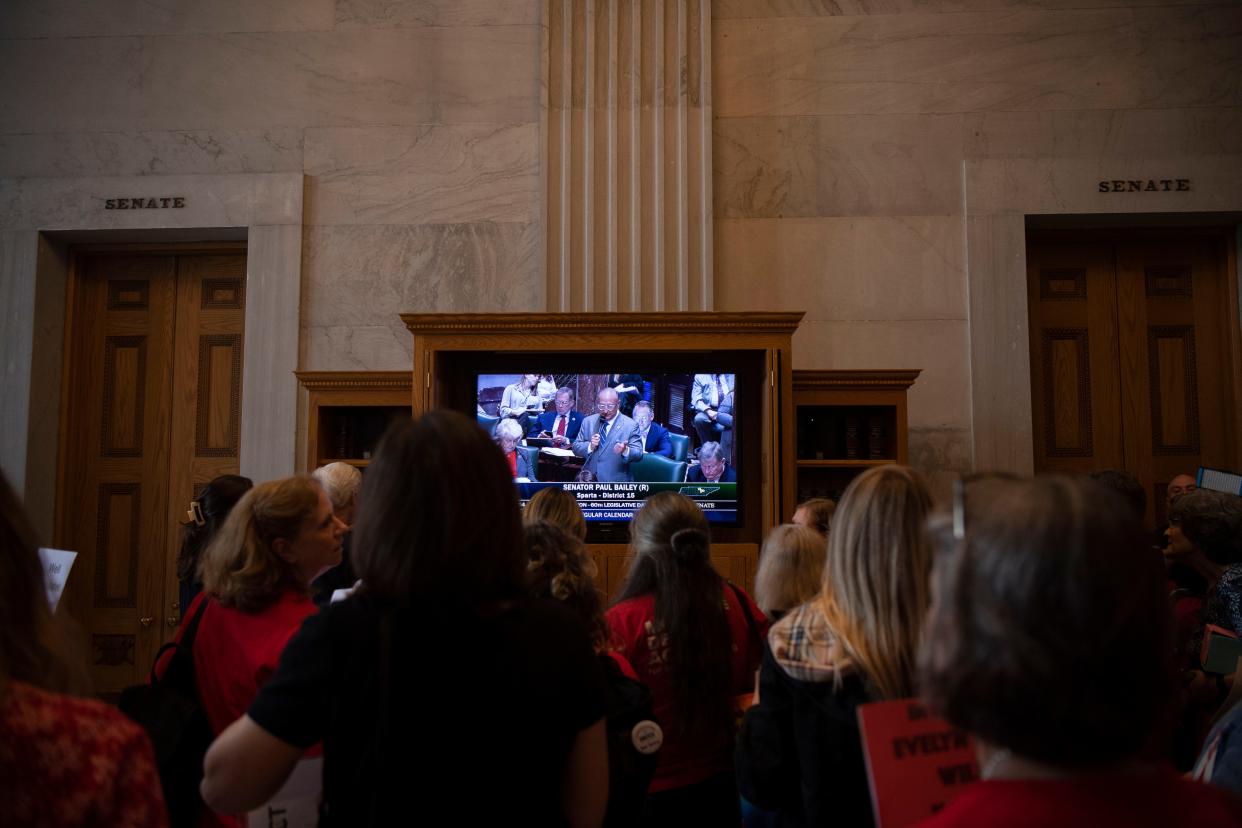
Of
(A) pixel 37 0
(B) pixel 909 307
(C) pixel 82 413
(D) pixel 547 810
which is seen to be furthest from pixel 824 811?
(A) pixel 37 0

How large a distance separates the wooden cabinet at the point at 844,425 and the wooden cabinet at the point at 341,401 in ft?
7.59

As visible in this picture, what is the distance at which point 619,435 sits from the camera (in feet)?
17.1

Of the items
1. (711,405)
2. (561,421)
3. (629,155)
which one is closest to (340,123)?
(629,155)

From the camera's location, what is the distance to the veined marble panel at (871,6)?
5.79 m

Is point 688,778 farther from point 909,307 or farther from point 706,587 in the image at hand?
point 909,307

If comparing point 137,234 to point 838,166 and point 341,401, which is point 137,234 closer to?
point 341,401

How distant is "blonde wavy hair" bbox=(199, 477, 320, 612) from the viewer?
6.40 feet

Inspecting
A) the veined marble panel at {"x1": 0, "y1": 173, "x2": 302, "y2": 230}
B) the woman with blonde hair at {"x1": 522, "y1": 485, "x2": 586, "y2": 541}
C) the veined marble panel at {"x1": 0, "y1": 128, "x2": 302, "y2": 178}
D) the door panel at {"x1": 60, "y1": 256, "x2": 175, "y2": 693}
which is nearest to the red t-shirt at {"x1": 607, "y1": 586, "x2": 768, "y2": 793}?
the woman with blonde hair at {"x1": 522, "y1": 485, "x2": 586, "y2": 541}

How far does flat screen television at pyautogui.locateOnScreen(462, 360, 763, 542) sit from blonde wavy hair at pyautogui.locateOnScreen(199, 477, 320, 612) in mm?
3095

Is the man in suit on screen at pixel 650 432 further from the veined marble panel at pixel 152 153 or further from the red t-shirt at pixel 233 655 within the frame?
the red t-shirt at pixel 233 655

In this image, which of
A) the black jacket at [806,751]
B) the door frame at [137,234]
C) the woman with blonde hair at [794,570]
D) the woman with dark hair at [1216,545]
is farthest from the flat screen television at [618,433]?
the black jacket at [806,751]

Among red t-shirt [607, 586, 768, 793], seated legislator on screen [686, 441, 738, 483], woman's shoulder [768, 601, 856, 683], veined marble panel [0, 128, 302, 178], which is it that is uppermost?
veined marble panel [0, 128, 302, 178]

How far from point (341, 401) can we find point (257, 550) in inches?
138

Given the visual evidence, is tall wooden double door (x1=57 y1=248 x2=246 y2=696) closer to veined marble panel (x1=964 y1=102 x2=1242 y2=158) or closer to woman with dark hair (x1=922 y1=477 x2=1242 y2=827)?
veined marble panel (x1=964 y1=102 x2=1242 y2=158)
